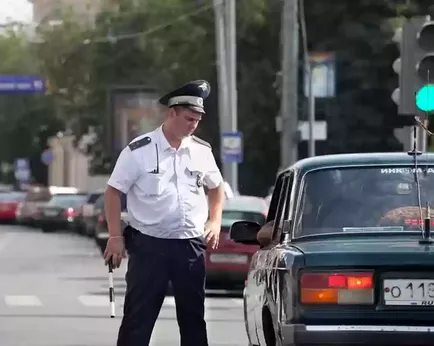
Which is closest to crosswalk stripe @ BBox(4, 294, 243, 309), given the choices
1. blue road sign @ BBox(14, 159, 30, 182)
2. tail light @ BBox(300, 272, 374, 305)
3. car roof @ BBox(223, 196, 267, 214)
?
car roof @ BBox(223, 196, 267, 214)

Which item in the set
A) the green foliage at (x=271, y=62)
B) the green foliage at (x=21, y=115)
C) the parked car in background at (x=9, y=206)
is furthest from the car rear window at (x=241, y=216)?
the green foliage at (x=21, y=115)

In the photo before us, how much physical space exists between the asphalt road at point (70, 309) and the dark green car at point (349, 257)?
5.18 metres

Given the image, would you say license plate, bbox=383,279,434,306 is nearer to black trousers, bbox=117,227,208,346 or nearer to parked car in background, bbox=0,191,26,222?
black trousers, bbox=117,227,208,346

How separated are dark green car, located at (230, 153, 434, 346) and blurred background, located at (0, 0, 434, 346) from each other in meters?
6.85

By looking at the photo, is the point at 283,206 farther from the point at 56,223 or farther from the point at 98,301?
the point at 56,223

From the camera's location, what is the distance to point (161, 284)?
945cm

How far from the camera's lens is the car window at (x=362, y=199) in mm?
8867

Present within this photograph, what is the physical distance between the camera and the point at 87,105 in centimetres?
7369

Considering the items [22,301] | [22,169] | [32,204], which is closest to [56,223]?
[32,204]

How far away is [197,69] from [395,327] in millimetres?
46223

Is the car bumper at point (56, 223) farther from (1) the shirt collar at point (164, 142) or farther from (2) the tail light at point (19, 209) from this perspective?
(1) the shirt collar at point (164, 142)

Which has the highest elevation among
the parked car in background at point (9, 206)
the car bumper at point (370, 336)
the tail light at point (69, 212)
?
the car bumper at point (370, 336)

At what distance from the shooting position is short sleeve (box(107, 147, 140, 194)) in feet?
31.1

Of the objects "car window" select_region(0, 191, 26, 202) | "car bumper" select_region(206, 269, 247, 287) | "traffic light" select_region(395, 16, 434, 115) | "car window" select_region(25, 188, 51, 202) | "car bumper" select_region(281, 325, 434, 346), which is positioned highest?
"traffic light" select_region(395, 16, 434, 115)
